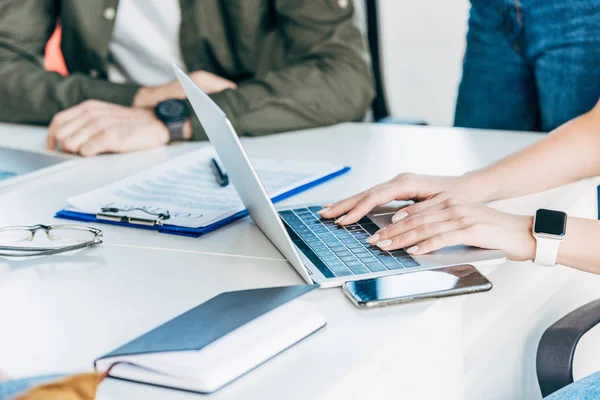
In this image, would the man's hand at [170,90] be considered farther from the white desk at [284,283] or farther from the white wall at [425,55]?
the white wall at [425,55]

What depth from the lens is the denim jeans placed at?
1360mm

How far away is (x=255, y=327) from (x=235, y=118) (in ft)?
2.86

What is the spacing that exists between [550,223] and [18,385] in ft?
2.04

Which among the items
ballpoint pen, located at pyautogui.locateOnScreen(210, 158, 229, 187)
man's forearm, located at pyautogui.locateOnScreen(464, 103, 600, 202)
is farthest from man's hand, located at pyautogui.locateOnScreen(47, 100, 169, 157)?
man's forearm, located at pyautogui.locateOnScreen(464, 103, 600, 202)

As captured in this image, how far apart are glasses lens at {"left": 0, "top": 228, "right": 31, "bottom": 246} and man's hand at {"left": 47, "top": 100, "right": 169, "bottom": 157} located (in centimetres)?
42

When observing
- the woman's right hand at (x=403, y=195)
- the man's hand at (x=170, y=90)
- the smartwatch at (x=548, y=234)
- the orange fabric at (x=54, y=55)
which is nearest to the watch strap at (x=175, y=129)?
the man's hand at (x=170, y=90)

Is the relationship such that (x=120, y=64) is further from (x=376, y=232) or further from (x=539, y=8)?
(x=376, y=232)

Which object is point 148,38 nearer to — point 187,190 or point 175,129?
point 175,129

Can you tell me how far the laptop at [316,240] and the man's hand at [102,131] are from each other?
51 centimetres

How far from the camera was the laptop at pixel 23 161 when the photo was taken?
4.53 ft

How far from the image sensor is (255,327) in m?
0.62

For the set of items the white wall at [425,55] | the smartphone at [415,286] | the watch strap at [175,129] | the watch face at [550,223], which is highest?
the smartphone at [415,286]

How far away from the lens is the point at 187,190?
1.08 metres

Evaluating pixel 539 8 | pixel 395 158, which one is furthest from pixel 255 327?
pixel 539 8
